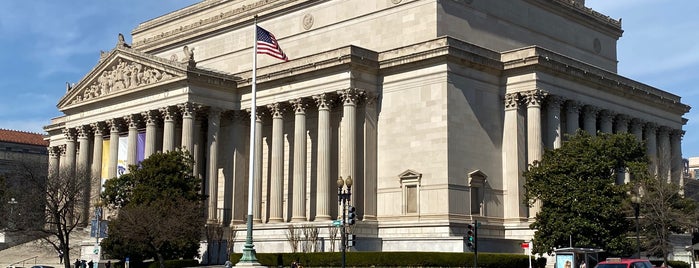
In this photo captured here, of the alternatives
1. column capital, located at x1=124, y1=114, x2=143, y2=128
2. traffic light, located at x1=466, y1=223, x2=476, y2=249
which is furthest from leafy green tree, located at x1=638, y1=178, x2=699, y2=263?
column capital, located at x1=124, y1=114, x2=143, y2=128

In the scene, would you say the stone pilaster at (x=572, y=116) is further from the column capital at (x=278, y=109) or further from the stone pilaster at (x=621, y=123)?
the column capital at (x=278, y=109)

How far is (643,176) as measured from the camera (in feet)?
185

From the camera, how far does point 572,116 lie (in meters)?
67.7

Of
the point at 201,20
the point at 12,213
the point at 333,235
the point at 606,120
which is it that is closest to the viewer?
the point at 333,235

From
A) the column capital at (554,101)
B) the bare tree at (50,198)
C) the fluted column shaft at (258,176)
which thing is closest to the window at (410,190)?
the column capital at (554,101)

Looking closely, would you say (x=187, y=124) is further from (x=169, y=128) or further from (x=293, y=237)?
(x=293, y=237)

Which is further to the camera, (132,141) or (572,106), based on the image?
(132,141)

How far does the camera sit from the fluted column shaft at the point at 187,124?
70375mm

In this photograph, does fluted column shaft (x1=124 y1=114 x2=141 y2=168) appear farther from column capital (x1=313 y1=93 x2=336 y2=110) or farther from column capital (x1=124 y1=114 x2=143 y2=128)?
column capital (x1=313 y1=93 x2=336 y2=110)

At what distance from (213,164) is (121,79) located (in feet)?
42.3

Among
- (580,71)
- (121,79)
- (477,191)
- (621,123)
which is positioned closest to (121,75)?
(121,79)

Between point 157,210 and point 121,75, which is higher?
point 121,75

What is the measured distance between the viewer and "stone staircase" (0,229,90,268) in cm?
7656

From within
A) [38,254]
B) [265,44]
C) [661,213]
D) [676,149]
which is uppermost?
[265,44]
